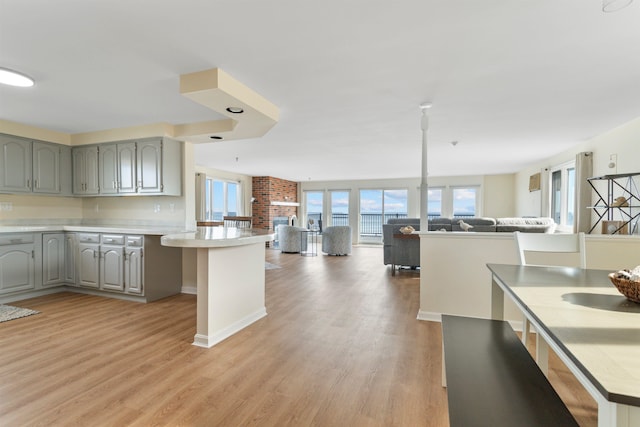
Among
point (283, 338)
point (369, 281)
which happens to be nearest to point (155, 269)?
point (283, 338)

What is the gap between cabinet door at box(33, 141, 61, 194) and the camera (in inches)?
155

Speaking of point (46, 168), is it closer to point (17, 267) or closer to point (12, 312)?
point (17, 267)

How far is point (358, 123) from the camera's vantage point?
3781 millimetres

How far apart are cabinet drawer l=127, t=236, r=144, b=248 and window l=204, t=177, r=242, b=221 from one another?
4.03 m

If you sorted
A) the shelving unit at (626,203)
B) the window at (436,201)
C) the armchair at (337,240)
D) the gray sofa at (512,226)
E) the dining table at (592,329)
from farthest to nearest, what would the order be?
the window at (436,201), the armchair at (337,240), the gray sofa at (512,226), the shelving unit at (626,203), the dining table at (592,329)

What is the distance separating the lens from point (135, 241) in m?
3.57

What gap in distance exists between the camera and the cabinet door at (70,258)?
3.97m

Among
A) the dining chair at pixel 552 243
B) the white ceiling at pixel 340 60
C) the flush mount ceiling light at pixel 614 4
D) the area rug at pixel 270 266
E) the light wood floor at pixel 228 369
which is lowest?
the area rug at pixel 270 266

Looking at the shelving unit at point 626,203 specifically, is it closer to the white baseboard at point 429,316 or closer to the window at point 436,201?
the white baseboard at point 429,316

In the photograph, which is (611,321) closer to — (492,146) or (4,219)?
(492,146)

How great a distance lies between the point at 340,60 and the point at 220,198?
6.85 metres

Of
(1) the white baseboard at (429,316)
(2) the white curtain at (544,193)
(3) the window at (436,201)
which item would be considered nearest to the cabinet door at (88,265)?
(1) the white baseboard at (429,316)

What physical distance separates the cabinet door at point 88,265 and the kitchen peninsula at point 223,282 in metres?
1.88

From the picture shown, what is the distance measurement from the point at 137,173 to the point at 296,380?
3.36 meters
